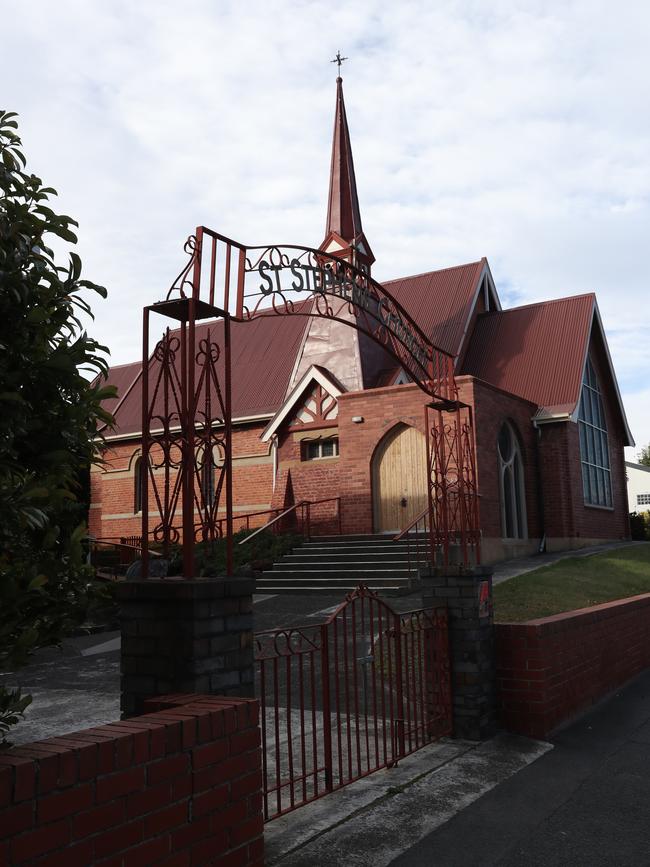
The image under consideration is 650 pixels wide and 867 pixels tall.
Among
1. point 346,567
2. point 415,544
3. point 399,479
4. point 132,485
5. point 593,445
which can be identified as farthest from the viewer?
point 132,485

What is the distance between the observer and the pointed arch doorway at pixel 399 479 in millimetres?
19281

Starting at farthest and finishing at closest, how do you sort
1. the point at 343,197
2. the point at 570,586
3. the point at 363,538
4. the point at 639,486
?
1. the point at 639,486
2. the point at 343,197
3. the point at 363,538
4. the point at 570,586

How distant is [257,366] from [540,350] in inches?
364

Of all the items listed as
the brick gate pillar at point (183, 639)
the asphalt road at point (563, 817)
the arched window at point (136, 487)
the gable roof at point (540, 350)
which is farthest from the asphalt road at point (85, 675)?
the arched window at point (136, 487)

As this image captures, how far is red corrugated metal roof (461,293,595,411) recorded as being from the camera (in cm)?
2259

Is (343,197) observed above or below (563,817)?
above

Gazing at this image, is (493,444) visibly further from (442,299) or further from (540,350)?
(442,299)

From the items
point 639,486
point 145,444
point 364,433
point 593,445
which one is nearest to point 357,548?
point 364,433

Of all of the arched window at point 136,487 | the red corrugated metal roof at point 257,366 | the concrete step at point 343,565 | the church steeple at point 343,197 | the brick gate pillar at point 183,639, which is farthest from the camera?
the arched window at point 136,487

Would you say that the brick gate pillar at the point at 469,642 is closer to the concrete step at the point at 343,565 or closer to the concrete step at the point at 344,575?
the concrete step at the point at 344,575

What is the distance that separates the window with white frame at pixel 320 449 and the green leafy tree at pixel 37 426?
18.4 m

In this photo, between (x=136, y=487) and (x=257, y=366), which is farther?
(x=136, y=487)

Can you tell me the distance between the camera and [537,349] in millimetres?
24062

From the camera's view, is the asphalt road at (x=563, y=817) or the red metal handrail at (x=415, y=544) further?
the red metal handrail at (x=415, y=544)
